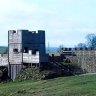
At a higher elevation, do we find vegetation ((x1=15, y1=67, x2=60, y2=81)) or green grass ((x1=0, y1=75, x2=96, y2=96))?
vegetation ((x1=15, y1=67, x2=60, y2=81))

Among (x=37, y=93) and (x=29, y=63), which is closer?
(x=37, y=93)

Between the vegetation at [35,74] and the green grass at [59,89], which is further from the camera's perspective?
the vegetation at [35,74]

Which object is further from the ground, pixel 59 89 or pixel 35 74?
pixel 35 74

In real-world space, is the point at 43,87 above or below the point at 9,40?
below

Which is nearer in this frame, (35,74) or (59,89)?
(59,89)

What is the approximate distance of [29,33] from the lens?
54.5m

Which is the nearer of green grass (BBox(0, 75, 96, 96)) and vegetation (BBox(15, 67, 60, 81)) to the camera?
green grass (BBox(0, 75, 96, 96))

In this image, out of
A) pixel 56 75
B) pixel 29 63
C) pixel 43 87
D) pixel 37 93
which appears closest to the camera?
pixel 37 93

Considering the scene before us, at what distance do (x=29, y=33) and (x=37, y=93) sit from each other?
1939 cm

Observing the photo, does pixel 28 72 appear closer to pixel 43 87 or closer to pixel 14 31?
pixel 14 31

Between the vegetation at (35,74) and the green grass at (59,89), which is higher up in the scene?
the vegetation at (35,74)

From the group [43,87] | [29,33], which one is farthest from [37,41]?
[43,87]

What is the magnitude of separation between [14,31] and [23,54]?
3163 mm

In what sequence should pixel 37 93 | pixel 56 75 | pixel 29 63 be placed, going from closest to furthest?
pixel 37 93, pixel 56 75, pixel 29 63
